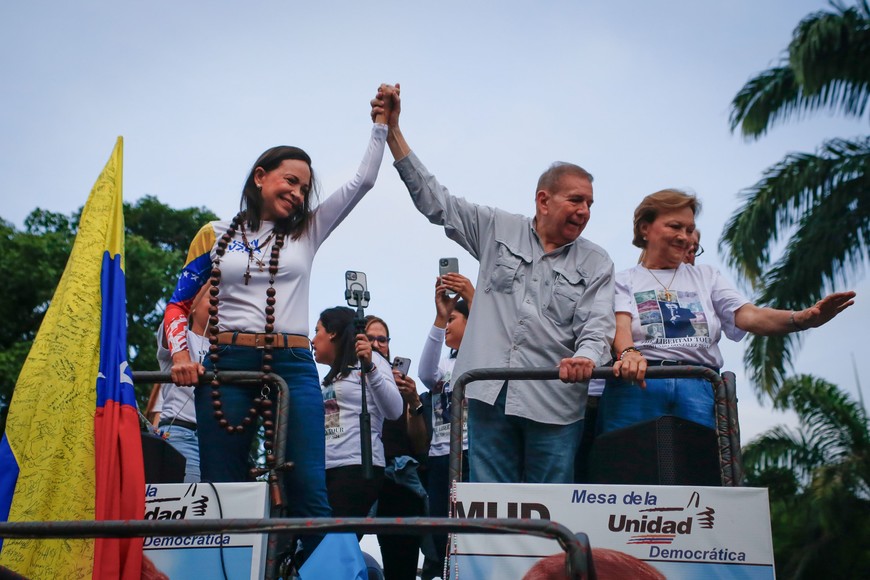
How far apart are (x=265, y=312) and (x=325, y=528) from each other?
2.11 metres

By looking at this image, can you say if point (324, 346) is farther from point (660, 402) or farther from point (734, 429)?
point (734, 429)

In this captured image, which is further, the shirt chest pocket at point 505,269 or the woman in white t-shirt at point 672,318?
the shirt chest pocket at point 505,269

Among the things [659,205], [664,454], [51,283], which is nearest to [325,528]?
[664,454]

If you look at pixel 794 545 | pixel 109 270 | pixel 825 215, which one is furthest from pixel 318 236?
pixel 794 545

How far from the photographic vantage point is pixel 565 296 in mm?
4352

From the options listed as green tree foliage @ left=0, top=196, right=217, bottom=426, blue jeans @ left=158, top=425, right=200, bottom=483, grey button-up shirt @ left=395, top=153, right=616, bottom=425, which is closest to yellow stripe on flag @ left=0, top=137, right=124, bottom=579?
grey button-up shirt @ left=395, top=153, right=616, bottom=425

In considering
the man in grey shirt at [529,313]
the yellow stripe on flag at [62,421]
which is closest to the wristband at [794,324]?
the man in grey shirt at [529,313]

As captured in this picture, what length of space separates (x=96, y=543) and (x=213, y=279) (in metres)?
1.23

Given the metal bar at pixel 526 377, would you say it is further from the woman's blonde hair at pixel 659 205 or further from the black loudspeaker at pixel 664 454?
the woman's blonde hair at pixel 659 205

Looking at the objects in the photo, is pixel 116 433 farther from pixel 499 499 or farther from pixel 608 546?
pixel 608 546

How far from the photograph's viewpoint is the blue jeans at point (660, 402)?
415cm

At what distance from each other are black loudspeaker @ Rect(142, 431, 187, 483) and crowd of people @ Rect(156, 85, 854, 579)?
210 mm

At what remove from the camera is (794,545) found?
20.3 metres

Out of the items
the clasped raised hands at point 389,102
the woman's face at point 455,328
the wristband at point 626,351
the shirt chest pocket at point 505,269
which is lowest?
the wristband at point 626,351
